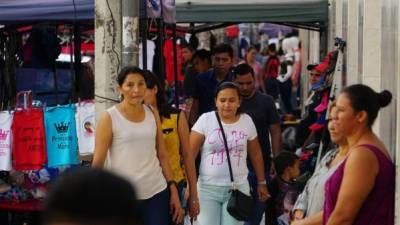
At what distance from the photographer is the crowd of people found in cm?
506

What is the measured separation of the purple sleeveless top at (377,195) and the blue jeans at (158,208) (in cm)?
214

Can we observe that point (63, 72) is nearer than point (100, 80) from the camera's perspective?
No

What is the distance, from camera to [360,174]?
16.5ft

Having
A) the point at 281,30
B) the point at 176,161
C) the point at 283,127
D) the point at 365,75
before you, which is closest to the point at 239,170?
the point at 176,161

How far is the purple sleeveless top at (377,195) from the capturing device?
5082 mm

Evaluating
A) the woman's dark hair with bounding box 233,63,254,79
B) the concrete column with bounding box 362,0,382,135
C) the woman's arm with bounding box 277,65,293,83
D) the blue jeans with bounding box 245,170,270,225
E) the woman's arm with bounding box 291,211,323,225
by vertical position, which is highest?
the concrete column with bounding box 362,0,382,135

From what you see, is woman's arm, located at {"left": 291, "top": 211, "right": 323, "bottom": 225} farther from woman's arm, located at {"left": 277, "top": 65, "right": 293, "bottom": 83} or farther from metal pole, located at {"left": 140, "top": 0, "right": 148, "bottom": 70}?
woman's arm, located at {"left": 277, "top": 65, "right": 293, "bottom": 83}

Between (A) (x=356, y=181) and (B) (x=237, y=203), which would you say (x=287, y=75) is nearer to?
(B) (x=237, y=203)

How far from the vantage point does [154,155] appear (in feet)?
23.2

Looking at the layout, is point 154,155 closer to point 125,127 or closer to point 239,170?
point 125,127

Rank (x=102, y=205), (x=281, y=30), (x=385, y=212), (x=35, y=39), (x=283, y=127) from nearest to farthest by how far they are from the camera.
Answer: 1. (x=102, y=205)
2. (x=385, y=212)
3. (x=35, y=39)
4. (x=283, y=127)
5. (x=281, y=30)

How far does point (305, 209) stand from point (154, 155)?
5.15ft

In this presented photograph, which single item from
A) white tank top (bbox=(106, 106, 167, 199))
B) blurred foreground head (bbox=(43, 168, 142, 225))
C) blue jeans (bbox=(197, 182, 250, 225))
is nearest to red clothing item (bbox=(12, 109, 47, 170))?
blue jeans (bbox=(197, 182, 250, 225))

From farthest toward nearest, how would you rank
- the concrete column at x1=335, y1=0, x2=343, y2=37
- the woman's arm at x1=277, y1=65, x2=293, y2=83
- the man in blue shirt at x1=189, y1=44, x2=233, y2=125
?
the woman's arm at x1=277, y1=65, x2=293, y2=83
the concrete column at x1=335, y1=0, x2=343, y2=37
the man in blue shirt at x1=189, y1=44, x2=233, y2=125
